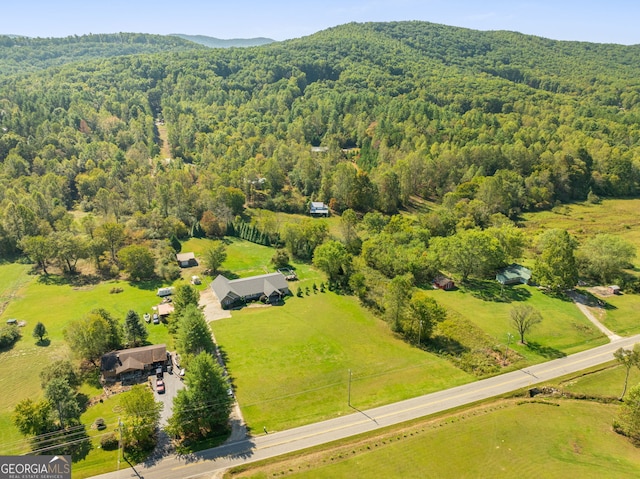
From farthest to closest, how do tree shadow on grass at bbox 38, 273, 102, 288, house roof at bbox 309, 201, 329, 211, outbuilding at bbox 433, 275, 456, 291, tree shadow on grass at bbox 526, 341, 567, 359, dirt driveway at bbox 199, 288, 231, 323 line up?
house roof at bbox 309, 201, 329, 211
tree shadow on grass at bbox 38, 273, 102, 288
outbuilding at bbox 433, 275, 456, 291
dirt driveway at bbox 199, 288, 231, 323
tree shadow on grass at bbox 526, 341, 567, 359

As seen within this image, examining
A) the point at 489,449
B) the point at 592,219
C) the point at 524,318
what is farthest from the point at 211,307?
the point at 592,219

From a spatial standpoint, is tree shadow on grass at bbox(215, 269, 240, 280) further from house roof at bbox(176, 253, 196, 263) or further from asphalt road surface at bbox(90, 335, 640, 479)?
asphalt road surface at bbox(90, 335, 640, 479)

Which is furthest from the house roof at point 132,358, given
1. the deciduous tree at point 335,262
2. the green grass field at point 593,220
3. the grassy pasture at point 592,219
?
the grassy pasture at point 592,219

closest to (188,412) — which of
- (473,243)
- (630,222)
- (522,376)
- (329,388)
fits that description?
(329,388)

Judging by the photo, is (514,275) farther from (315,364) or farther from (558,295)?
(315,364)

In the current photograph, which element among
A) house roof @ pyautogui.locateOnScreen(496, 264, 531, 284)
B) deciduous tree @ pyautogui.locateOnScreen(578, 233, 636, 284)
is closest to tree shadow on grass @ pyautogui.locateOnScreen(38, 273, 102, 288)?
house roof @ pyautogui.locateOnScreen(496, 264, 531, 284)

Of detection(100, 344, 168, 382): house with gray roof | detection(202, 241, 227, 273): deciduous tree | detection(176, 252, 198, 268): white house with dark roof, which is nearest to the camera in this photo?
detection(100, 344, 168, 382): house with gray roof

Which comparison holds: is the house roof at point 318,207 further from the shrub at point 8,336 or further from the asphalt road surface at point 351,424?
the shrub at point 8,336
